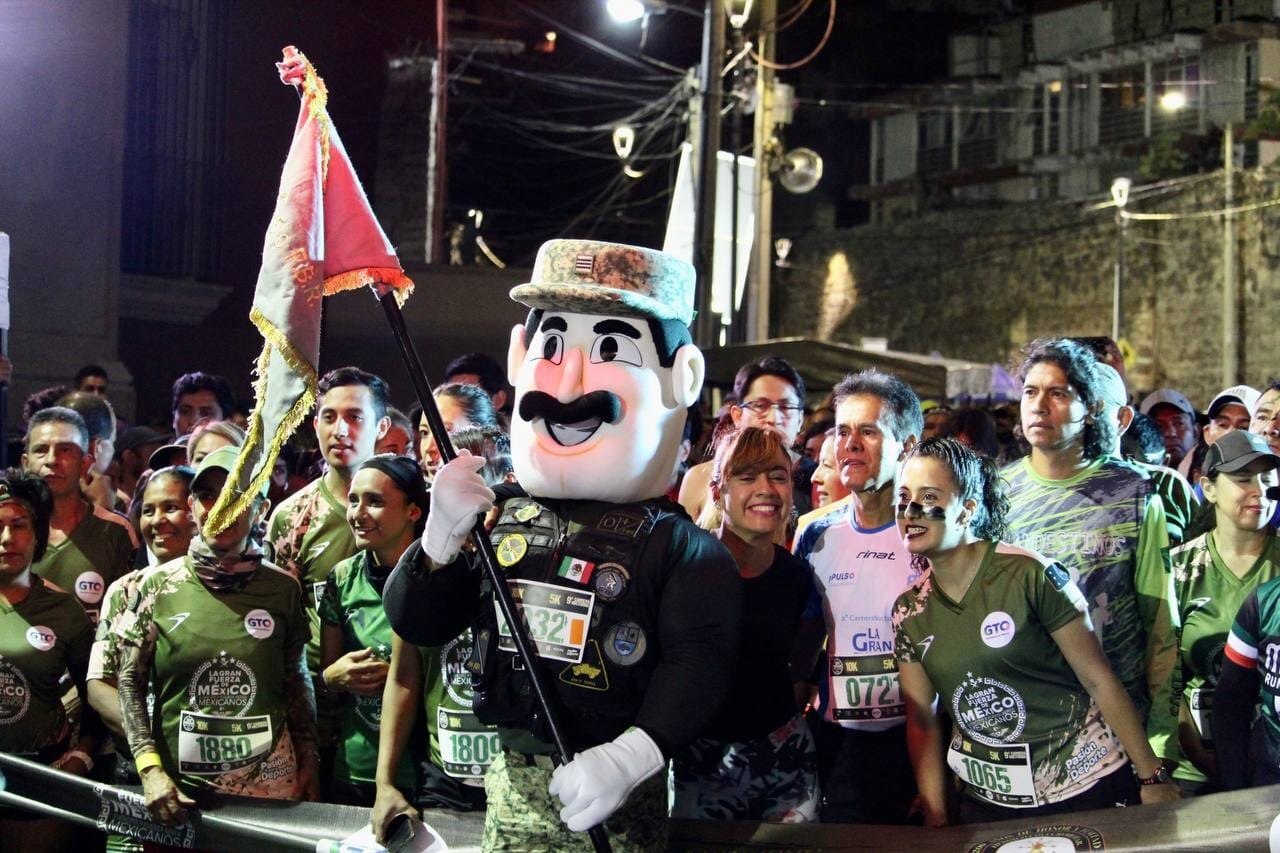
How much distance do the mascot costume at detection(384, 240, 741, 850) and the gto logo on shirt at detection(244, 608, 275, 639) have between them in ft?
4.49

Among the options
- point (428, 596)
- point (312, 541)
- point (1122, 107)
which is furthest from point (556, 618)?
point (1122, 107)

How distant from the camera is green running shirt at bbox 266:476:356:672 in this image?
5626mm

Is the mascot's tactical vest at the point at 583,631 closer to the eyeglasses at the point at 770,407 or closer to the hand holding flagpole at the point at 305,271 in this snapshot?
the hand holding flagpole at the point at 305,271

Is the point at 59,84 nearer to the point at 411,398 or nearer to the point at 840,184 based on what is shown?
the point at 411,398

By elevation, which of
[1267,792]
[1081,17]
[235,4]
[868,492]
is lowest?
[1267,792]

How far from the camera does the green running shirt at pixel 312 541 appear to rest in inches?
221

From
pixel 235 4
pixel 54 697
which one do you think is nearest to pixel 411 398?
pixel 235 4

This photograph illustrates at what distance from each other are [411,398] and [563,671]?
13.0m

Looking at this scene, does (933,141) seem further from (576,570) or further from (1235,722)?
(576,570)

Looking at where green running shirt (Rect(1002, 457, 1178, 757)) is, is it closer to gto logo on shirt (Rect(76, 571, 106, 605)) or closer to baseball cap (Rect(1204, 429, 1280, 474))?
baseball cap (Rect(1204, 429, 1280, 474))

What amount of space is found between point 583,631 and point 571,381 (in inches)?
25.6

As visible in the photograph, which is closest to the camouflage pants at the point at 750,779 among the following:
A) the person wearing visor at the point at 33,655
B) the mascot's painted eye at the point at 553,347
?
the mascot's painted eye at the point at 553,347

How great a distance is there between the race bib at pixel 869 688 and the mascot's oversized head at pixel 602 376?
43.3 inches

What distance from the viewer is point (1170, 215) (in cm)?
3369
